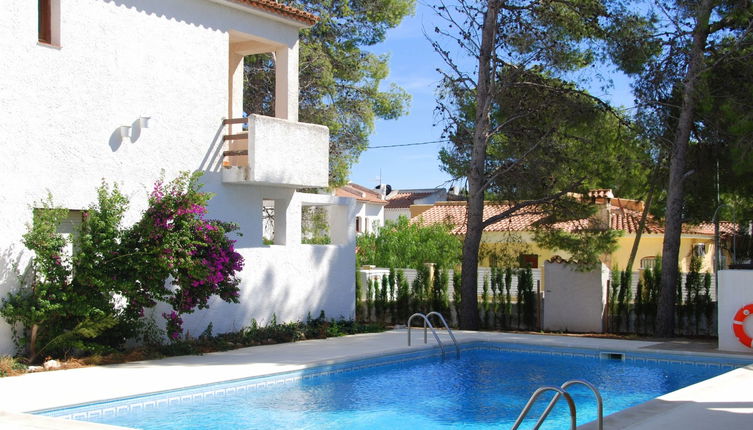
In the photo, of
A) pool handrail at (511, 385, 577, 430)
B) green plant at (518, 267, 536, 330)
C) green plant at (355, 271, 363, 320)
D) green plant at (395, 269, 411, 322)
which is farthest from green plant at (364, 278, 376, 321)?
pool handrail at (511, 385, 577, 430)

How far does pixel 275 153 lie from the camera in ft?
60.1

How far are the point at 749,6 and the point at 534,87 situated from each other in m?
5.79

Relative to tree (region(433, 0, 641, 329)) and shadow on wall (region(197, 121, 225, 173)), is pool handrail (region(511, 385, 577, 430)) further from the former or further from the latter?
tree (region(433, 0, 641, 329))

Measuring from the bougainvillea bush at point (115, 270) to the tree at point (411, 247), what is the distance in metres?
28.7

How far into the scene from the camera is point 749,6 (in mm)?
18391

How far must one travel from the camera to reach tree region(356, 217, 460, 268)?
4503 centimetres

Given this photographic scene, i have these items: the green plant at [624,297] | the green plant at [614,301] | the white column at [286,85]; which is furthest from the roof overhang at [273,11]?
the green plant at [624,297]

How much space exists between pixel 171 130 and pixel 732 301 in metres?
12.0

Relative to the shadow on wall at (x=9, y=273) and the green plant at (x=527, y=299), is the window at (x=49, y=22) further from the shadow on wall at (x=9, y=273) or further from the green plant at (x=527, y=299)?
the green plant at (x=527, y=299)

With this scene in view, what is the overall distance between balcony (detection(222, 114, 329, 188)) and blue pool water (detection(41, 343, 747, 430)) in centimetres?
483

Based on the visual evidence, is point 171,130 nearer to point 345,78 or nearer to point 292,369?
point 292,369

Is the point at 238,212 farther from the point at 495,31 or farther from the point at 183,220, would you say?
the point at 495,31

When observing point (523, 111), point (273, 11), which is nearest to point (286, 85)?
point (273, 11)

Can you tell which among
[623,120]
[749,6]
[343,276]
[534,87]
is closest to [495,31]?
[534,87]
